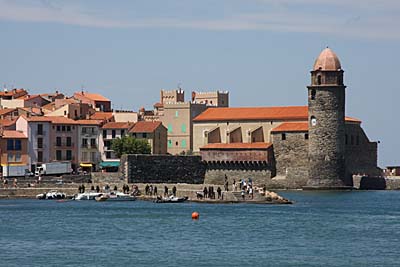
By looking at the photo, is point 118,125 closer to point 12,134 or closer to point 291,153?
point 12,134

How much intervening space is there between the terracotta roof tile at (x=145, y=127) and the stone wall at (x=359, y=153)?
18.9 meters

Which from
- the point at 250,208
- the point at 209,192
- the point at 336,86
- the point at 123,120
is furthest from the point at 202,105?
the point at 250,208

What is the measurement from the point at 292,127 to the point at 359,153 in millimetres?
6067

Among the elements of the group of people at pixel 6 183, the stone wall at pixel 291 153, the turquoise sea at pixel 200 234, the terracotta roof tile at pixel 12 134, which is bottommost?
the turquoise sea at pixel 200 234

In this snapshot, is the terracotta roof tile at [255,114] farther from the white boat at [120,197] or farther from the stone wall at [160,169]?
the white boat at [120,197]

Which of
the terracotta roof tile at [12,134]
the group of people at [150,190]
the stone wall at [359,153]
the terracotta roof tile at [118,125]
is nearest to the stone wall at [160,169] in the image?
the group of people at [150,190]

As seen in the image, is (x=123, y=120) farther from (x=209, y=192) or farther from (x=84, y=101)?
(x=209, y=192)

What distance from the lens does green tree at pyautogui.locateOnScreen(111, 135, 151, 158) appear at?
10069 centimetres

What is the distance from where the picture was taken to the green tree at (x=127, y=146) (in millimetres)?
100688

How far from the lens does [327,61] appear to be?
304 ft

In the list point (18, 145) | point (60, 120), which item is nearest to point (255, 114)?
point (60, 120)

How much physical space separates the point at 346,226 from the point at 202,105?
55.4 metres

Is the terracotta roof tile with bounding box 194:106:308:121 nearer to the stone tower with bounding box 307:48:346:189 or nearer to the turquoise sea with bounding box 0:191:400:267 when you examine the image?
the stone tower with bounding box 307:48:346:189

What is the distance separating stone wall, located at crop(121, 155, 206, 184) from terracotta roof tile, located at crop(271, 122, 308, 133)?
7.26m
